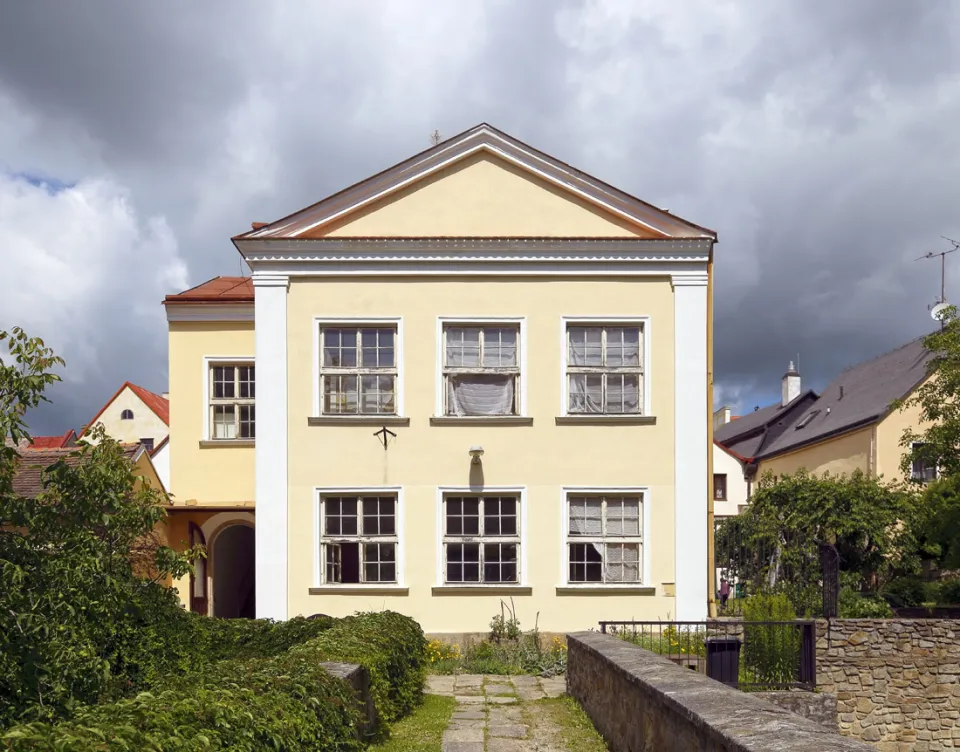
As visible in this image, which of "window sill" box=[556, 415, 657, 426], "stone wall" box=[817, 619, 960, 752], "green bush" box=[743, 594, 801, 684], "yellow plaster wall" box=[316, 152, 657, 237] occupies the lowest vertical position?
"stone wall" box=[817, 619, 960, 752]

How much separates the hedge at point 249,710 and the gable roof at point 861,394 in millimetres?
25132

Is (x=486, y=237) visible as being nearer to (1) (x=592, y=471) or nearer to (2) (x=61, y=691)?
(1) (x=592, y=471)

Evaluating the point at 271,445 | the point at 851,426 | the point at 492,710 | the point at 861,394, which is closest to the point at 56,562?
the point at 492,710

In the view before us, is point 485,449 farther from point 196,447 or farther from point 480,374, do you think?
point 196,447

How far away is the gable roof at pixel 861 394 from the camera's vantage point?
31578 mm

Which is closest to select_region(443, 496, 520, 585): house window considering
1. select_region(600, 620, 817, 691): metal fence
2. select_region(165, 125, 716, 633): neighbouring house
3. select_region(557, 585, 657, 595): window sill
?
select_region(165, 125, 716, 633): neighbouring house

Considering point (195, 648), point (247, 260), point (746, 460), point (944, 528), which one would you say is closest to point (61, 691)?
point (195, 648)

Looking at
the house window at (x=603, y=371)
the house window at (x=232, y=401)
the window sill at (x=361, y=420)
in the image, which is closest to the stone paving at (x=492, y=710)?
the window sill at (x=361, y=420)

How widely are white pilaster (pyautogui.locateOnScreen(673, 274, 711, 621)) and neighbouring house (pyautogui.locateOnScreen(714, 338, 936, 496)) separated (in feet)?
34.7

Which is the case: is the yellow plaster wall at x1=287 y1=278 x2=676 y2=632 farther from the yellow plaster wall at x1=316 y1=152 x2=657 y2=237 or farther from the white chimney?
the white chimney

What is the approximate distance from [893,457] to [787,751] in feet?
96.2

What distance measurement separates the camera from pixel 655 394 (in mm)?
15805

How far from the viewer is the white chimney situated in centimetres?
4962

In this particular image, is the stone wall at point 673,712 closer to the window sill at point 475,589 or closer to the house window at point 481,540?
the window sill at point 475,589
